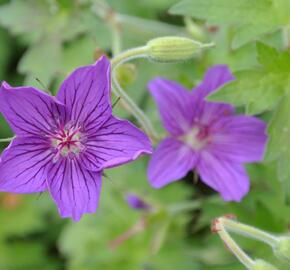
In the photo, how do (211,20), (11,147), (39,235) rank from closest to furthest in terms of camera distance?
(11,147) < (211,20) < (39,235)

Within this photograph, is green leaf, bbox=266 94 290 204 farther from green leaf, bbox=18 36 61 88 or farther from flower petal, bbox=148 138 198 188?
green leaf, bbox=18 36 61 88

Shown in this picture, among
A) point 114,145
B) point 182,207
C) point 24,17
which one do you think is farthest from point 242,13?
point 24,17

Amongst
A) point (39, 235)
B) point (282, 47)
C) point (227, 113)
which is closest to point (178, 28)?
point (282, 47)

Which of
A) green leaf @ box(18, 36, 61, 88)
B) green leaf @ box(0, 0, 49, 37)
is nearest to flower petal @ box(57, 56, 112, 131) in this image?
green leaf @ box(18, 36, 61, 88)

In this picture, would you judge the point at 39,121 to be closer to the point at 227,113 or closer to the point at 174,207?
the point at 227,113

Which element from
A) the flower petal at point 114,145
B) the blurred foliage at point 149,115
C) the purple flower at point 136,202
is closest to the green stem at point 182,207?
the blurred foliage at point 149,115

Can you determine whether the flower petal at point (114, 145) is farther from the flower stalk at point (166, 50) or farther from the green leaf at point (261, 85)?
the green leaf at point (261, 85)

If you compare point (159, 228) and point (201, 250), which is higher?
point (159, 228)
